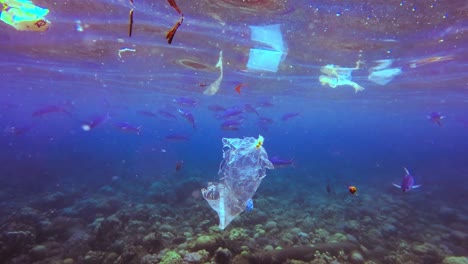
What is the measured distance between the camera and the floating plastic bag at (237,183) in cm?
635

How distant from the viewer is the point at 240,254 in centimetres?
757

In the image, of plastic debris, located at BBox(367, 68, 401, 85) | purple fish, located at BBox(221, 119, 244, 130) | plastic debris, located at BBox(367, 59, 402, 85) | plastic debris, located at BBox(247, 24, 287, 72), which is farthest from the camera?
plastic debris, located at BBox(367, 68, 401, 85)

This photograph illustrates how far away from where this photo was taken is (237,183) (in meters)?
6.43

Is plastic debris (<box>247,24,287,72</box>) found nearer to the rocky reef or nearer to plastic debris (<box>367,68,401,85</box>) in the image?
plastic debris (<box>367,68,401,85</box>)

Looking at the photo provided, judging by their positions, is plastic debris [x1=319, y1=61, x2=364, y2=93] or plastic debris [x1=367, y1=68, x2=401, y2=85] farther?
plastic debris [x1=367, y1=68, x2=401, y2=85]

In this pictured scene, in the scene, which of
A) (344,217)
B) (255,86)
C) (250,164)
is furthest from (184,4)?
(255,86)

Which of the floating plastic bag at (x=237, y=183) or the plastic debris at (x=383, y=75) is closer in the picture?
the floating plastic bag at (x=237, y=183)

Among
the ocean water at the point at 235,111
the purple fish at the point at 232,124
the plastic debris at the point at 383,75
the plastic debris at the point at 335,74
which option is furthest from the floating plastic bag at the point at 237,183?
the plastic debris at the point at 383,75

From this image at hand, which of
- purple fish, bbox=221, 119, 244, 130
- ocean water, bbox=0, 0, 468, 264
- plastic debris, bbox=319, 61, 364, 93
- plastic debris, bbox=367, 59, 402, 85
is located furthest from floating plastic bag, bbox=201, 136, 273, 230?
plastic debris, bbox=367, 59, 402, 85

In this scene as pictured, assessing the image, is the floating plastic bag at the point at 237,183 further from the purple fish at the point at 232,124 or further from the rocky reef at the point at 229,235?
the purple fish at the point at 232,124

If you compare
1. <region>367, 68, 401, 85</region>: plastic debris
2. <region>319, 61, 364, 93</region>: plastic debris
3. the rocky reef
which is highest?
<region>367, 68, 401, 85</region>: plastic debris

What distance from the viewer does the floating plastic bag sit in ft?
Result: 20.8

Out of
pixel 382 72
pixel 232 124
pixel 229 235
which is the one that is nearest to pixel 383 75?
pixel 382 72

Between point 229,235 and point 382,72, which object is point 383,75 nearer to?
point 382,72
